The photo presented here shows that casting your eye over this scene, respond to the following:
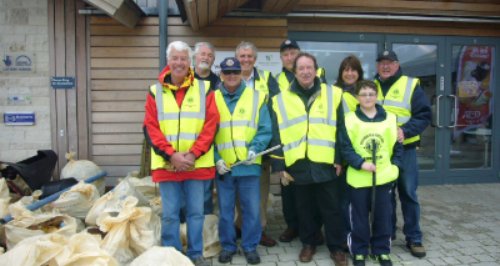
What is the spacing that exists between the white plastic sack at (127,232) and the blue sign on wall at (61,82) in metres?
2.70

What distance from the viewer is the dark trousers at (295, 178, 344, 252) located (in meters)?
3.53

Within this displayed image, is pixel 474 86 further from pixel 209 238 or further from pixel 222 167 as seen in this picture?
pixel 209 238

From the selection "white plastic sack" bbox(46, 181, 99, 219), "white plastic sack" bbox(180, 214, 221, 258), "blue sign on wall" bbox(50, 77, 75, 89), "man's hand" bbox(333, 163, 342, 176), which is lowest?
"white plastic sack" bbox(180, 214, 221, 258)

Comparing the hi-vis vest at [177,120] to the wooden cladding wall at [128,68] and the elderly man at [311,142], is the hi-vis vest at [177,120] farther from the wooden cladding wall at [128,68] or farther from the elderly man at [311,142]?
the wooden cladding wall at [128,68]

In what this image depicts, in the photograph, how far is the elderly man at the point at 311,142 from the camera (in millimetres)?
3408

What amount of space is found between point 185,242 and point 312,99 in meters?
1.75

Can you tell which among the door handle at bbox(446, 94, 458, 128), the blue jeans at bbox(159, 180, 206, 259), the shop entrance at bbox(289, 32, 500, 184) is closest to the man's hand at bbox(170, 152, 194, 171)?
the blue jeans at bbox(159, 180, 206, 259)

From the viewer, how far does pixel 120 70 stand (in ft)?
18.1

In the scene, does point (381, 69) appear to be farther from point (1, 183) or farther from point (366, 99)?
point (1, 183)

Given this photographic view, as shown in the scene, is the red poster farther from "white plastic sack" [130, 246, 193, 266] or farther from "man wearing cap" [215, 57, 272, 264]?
"white plastic sack" [130, 246, 193, 266]

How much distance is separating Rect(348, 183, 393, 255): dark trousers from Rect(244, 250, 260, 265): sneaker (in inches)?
31.9

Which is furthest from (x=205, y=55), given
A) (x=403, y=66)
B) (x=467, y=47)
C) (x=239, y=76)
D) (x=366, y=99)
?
(x=467, y=47)

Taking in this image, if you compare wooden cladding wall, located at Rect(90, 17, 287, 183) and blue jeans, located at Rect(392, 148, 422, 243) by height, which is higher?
wooden cladding wall, located at Rect(90, 17, 287, 183)

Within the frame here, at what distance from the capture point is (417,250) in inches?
145
